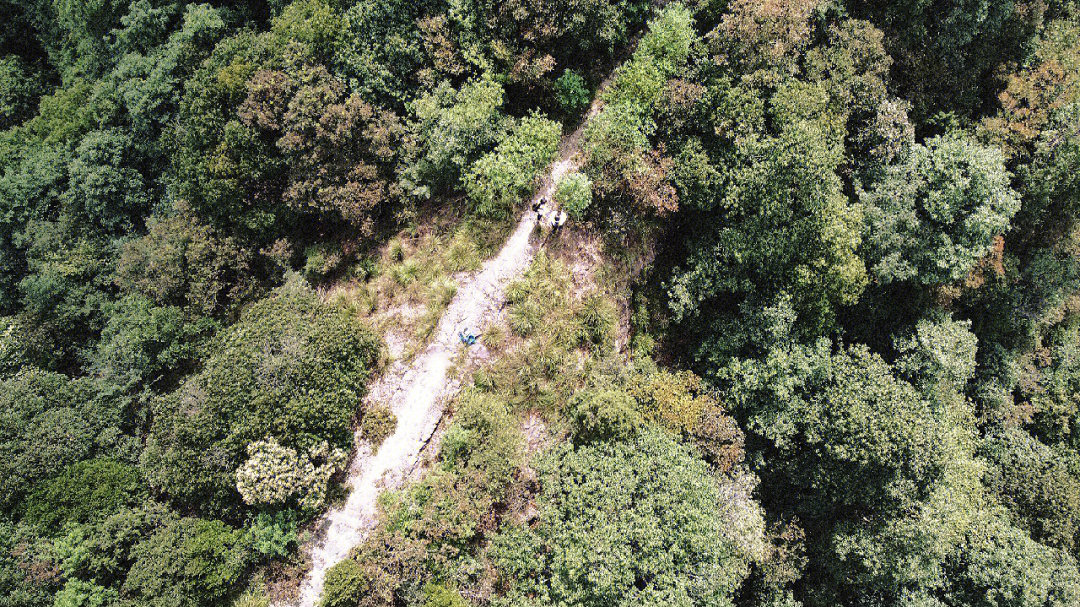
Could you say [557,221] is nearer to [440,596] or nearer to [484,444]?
[484,444]

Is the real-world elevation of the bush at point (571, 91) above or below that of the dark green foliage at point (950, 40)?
below

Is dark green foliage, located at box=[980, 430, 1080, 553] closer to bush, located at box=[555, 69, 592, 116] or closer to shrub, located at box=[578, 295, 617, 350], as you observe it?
shrub, located at box=[578, 295, 617, 350]

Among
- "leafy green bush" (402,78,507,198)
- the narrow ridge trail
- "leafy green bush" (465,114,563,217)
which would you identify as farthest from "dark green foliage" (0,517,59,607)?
"leafy green bush" (465,114,563,217)

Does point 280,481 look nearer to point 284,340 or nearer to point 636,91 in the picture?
point 284,340

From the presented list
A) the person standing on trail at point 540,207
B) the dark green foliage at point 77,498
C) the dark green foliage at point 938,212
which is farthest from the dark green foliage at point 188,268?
the dark green foliage at point 938,212

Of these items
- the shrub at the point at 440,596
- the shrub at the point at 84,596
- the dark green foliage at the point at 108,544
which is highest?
the shrub at the point at 440,596

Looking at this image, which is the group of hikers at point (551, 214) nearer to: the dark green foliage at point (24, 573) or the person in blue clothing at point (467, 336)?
the person in blue clothing at point (467, 336)
